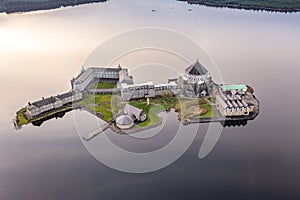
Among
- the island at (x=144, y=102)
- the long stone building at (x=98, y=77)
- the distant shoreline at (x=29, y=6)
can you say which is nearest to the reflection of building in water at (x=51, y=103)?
the island at (x=144, y=102)

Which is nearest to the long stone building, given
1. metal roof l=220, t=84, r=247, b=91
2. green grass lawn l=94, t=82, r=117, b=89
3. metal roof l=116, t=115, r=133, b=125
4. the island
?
the island

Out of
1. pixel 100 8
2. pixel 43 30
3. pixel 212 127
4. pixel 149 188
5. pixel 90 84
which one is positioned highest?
pixel 100 8

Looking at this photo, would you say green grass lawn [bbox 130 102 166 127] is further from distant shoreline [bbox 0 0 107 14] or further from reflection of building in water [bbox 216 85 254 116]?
distant shoreline [bbox 0 0 107 14]

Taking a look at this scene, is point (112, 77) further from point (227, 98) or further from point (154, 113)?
point (227, 98)

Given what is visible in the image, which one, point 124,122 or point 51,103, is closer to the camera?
point 124,122

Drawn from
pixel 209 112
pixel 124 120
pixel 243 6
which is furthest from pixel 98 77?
pixel 243 6

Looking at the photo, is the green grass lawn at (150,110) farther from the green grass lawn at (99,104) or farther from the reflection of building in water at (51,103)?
the reflection of building in water at (51,103)

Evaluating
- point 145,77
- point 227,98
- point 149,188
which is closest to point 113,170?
point 149,188

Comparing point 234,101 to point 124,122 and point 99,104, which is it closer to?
point 124,122

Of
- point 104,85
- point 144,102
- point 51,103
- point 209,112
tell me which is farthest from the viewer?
point 104,85
